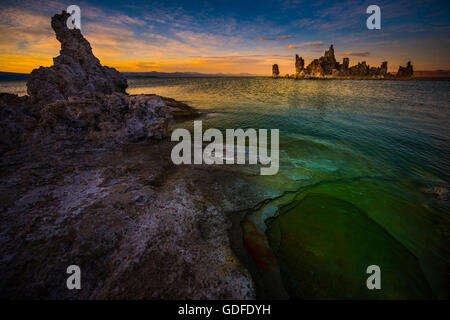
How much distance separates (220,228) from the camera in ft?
13.9

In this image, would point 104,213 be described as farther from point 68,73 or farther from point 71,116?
point 68,73

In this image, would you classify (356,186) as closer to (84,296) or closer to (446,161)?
(446,161)

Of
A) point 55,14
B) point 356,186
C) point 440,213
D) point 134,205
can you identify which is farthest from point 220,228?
point 55,14

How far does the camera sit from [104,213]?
13.2ft

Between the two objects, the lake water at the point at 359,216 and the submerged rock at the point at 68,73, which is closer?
the lake water at the point at 359,216

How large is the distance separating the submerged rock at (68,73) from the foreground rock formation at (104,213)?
2.38 metres

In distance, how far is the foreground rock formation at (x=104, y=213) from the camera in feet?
9.48

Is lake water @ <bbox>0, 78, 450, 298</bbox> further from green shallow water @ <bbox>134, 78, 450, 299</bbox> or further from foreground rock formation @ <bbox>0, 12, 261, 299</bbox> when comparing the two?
foreground rock formation @ <bbox>0, 12, 261, 299</bbox>

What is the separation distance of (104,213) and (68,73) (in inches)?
601

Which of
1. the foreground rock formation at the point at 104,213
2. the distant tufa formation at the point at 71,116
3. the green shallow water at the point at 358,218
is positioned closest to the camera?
the foreground rock formation at the point at 104,213

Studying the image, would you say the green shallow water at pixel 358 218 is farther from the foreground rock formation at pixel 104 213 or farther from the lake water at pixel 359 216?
the foreground rock formation at pixel 104 213

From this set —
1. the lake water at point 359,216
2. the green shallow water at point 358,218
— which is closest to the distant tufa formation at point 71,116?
the green shallow water at point 358,218

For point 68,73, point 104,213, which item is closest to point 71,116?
point 104,213
